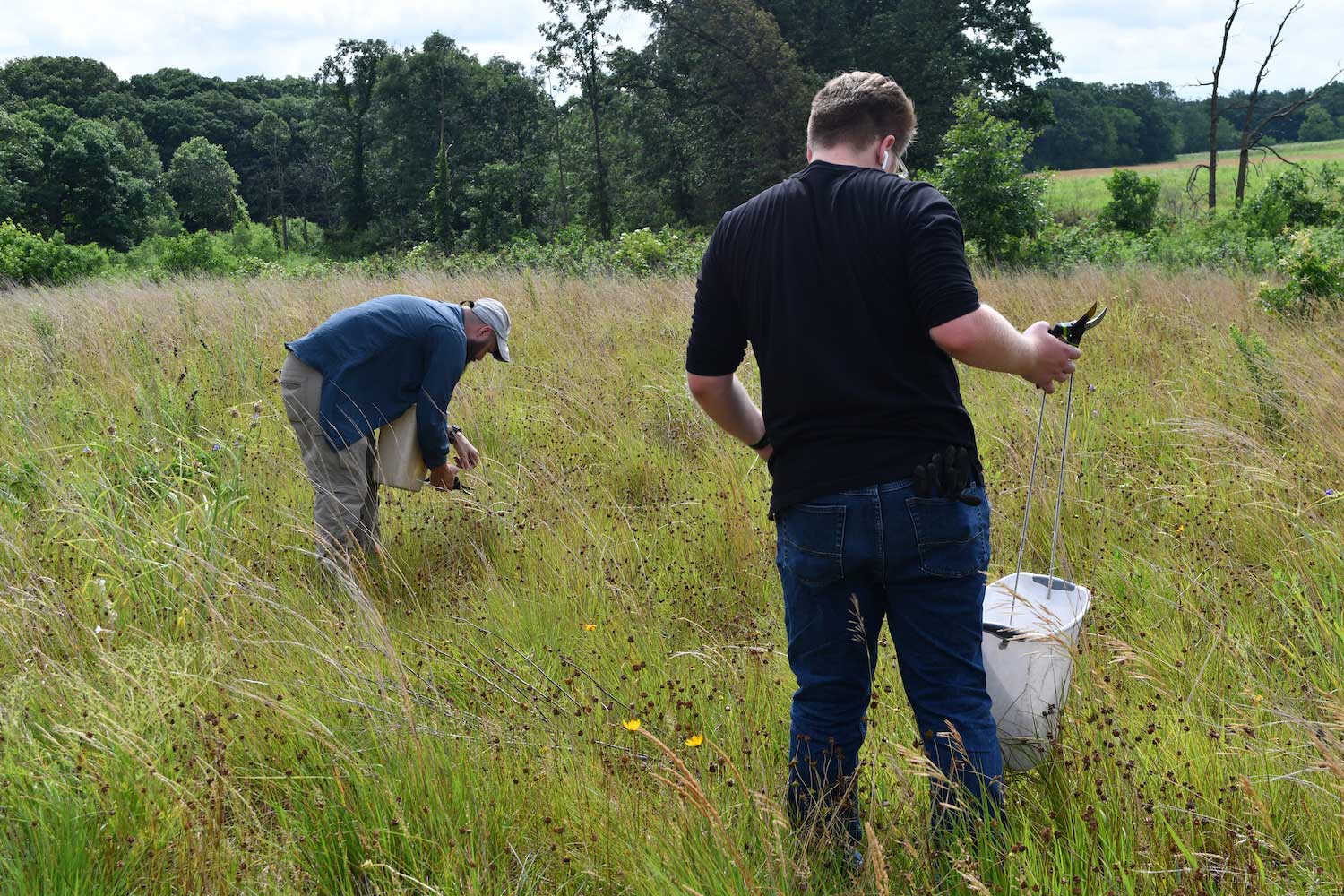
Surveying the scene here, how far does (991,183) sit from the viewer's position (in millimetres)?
15195

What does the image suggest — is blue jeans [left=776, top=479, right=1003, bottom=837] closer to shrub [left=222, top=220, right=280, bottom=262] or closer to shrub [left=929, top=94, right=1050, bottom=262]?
shrub [left=929, top=94, right=1050, bottom=262]

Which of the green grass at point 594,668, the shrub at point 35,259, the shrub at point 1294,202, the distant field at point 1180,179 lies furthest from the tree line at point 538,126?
the green grass at point 594,668

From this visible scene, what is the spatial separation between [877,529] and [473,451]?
3086mm

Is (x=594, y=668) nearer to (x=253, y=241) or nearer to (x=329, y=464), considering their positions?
(x=329, y=464)

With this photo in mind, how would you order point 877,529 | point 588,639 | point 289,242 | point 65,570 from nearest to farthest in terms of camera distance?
point 877,529
point 588,639
point 65,570
point 289,242

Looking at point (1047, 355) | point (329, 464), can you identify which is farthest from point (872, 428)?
point (329, 464)

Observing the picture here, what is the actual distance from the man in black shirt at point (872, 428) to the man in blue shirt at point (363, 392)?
2497 mm

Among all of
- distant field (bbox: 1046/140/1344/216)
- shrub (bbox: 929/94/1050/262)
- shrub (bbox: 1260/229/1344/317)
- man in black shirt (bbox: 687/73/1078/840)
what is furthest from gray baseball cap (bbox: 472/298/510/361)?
distant field (bbox: 1046/140/1344/216)

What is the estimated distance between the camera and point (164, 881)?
205 cm

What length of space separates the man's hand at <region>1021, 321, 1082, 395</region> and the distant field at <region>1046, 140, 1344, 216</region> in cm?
3013

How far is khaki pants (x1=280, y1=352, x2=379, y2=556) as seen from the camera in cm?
430

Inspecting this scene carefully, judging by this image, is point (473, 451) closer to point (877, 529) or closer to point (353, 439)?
point (353, 439)

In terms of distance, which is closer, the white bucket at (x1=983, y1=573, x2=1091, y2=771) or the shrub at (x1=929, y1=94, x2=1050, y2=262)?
Result: the white bucket at (x1=983, y1=573, x2=1091, y2=771)

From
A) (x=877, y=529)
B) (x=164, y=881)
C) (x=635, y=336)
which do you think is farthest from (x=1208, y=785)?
(x=635, y=336)
